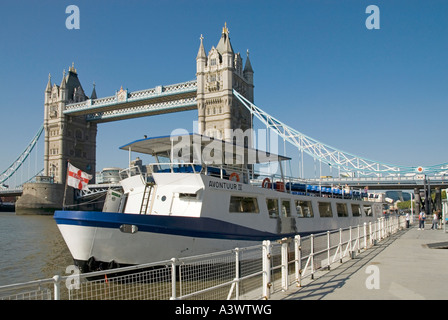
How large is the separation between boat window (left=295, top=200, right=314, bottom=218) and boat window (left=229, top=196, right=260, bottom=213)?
3501 millimetres

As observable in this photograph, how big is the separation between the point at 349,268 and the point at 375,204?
57.8 ft

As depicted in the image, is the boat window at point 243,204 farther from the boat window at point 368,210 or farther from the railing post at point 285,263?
the boat window at point 368,210

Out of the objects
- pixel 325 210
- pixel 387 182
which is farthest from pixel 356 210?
pixel 387 182

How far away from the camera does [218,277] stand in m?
9.00

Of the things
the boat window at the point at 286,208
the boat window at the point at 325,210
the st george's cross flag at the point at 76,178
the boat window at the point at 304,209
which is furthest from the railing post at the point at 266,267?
the boat window at the point at 325,210

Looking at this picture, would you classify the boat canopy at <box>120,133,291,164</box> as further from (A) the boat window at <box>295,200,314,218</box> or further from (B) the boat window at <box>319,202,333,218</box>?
(B) the boat window at <box>319,202,333,218</box>

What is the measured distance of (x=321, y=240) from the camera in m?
10.8

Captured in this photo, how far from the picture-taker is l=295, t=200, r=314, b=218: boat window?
17531mm

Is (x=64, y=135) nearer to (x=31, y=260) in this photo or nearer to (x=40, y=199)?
(x=40, y=199)

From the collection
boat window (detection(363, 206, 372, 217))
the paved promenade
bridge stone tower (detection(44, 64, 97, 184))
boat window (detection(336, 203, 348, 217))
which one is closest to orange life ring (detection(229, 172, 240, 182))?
the paved promenade

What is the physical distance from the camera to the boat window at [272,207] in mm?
15241

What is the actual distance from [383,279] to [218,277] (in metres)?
3.65

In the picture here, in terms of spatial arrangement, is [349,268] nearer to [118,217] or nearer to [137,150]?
[118,217]
